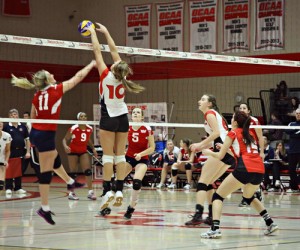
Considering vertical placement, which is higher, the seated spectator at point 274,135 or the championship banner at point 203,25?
the championship banner at point 203,25

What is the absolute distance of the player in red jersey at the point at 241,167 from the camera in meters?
8.84

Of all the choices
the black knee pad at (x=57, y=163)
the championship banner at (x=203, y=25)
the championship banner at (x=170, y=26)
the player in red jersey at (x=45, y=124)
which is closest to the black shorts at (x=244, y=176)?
the player in red jersey at (x=45, y=124)

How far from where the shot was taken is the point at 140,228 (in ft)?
31.9

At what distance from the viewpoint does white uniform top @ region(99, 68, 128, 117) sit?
10117 mm

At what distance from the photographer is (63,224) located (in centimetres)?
1035

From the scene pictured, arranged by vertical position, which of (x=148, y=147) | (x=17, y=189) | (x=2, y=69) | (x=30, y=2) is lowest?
(x=17, y=189)

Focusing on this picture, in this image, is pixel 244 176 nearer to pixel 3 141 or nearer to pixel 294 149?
pixel 3 141

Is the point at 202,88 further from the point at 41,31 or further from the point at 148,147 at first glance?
the point at 148,147

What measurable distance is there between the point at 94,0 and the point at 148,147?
18.3 meters

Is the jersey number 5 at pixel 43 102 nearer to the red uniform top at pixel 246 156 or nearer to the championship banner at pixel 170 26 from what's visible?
the red uniform top at pixel 246 156

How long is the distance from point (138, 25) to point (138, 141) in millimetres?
16480

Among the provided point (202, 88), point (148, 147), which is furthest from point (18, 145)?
point (202, 88)

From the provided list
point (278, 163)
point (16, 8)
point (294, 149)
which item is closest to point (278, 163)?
point (278, 163)

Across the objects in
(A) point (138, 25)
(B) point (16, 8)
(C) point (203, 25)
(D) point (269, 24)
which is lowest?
(D) point (269, 24)
